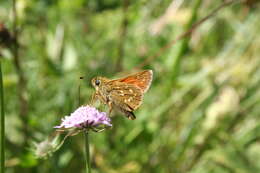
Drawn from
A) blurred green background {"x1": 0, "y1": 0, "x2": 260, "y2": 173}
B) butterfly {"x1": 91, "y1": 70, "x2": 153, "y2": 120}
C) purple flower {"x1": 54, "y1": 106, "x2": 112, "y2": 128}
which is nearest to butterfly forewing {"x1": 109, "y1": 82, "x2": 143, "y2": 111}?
butterfly {"x1": 91, "y1": 70, "x2": 153, "y2": 120}

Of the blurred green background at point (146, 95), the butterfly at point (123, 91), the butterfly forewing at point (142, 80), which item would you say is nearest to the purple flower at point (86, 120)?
the butterfly at point (123, 91)

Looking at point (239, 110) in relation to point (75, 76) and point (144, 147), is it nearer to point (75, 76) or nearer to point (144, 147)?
point (144, 147)

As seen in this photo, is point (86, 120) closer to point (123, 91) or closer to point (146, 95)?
point (123, 91)

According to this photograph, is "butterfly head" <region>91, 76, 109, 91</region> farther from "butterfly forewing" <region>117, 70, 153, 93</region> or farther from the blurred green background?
the blurred green background

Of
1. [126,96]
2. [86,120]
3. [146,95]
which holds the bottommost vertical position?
[86,120]

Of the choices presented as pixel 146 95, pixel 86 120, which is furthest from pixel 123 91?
pixel 146 95

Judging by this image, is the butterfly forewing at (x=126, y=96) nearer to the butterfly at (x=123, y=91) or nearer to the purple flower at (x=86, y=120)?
the butterfly at (x=123, y=91)
